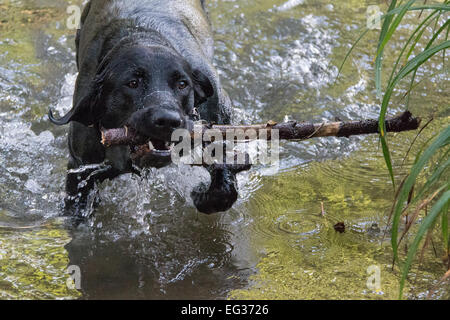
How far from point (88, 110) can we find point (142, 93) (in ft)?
1.51

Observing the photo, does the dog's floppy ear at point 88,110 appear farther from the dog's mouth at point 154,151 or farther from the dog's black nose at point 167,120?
the dog's black nose at point 167,120

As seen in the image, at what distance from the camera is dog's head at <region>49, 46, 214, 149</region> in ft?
11.7

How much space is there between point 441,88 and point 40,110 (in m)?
3.80

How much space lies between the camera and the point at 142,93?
381cm

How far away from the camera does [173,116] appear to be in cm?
348

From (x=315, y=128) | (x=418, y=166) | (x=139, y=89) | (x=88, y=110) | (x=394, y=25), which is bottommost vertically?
(x=418, y=166)

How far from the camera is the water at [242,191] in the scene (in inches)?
138

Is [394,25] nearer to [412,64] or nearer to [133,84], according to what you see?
[412,64]

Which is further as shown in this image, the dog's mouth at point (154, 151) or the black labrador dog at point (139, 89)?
the black labrador dog at point (139, 89)

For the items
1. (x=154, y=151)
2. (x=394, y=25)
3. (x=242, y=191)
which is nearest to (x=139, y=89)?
(x=154, y=151)

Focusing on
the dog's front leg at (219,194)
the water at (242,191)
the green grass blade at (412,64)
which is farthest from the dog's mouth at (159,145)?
the green grass blade at (412,64)

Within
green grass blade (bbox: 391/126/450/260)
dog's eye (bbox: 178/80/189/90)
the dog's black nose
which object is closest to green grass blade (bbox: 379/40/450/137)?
green grass blade (bbox: 391/126/450/260)
